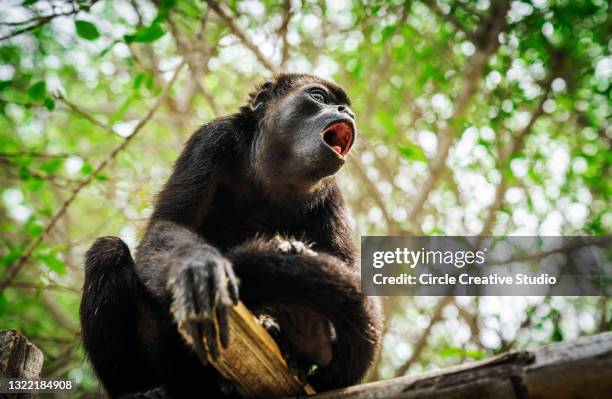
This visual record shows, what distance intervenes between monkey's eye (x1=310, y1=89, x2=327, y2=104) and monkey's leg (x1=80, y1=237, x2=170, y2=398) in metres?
2.88

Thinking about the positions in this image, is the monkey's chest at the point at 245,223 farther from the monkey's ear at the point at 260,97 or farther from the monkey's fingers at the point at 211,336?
the monkey's fingers at the point at 211,336

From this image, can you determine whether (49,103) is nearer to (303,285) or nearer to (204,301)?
(303,285)

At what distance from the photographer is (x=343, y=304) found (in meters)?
4.26

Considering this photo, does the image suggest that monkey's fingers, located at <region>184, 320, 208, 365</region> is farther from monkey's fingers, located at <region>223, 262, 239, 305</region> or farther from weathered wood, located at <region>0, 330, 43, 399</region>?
weathered wood, located at <region>0, 330, 43, 399</region>

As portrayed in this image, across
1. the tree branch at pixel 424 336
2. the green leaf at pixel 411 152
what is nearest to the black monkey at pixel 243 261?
the green leaf at pixel 411 152

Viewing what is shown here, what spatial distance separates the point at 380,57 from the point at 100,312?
8.92m

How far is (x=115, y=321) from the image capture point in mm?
4898

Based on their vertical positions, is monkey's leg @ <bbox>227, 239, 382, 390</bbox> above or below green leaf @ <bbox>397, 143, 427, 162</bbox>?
below

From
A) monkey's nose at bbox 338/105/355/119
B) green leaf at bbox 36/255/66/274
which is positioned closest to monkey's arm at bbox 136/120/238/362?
monkey's nose at bbox 338/105/355/119

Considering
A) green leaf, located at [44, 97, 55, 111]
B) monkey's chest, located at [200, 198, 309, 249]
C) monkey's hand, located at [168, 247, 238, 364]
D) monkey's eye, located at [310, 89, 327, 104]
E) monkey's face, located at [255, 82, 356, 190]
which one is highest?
green leaf, located at [44, 97, 55, 111]

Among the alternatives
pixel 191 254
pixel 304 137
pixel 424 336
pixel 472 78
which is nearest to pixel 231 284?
pixel 191 254

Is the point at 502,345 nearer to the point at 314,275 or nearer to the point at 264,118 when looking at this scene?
the point at 264,118

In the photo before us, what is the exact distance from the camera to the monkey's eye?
685 centimetres

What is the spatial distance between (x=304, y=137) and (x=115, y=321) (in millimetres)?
2735
